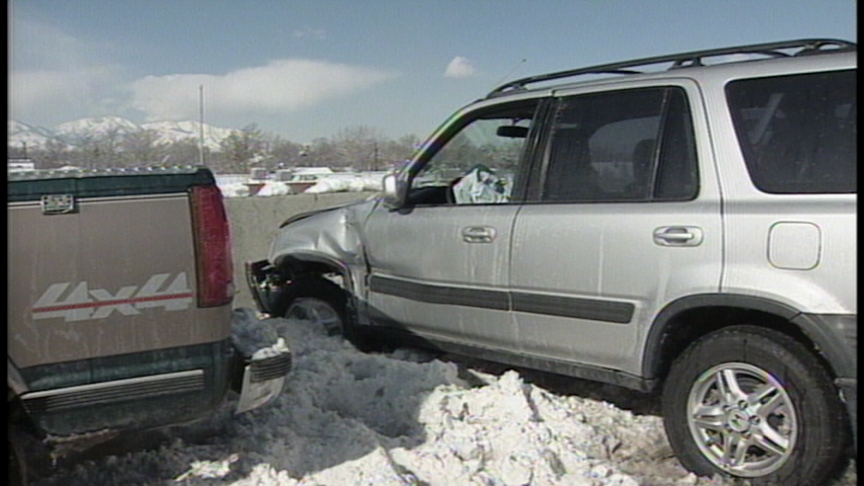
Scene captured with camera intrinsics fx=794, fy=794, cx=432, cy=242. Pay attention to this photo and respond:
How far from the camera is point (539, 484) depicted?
3570mm

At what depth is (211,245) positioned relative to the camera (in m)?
2.99

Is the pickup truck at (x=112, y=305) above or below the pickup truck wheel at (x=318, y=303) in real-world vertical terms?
above

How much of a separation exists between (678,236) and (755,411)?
0.82 meters

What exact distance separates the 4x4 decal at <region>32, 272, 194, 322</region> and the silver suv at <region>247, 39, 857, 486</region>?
184 centimetres

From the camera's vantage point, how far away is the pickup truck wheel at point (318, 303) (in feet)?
17.6

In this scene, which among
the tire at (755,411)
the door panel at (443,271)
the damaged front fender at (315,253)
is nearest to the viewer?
the tire at (755,411)

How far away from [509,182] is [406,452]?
5.34 feet

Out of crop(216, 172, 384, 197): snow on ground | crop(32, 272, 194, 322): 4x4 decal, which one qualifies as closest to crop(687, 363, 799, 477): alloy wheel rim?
crop(32, 272, 194, 322): 4x4 decal

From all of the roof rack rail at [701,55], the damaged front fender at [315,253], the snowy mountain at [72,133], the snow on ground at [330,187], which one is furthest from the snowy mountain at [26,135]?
the snow on ground at [330,187]

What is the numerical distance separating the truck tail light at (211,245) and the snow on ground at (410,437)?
692mm

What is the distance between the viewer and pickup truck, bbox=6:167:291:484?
2.71 meters

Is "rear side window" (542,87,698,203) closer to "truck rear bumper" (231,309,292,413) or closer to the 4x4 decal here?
"truck rear bumper" (231,309,292,413)

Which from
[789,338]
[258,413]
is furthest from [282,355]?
[789,338]

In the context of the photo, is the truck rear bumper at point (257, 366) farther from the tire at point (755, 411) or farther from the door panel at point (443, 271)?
the tire at point (755, 411)
